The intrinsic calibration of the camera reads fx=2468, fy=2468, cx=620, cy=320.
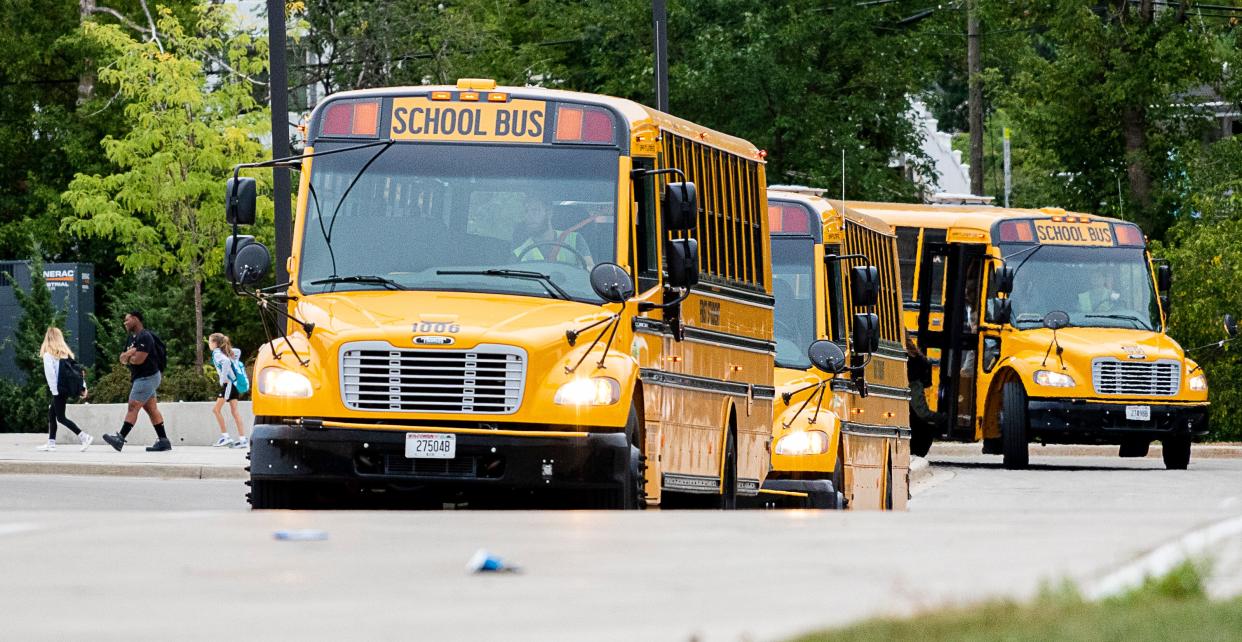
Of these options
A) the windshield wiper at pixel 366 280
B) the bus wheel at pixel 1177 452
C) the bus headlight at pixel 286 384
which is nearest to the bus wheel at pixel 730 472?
the windshield wiper at pixel 366 280

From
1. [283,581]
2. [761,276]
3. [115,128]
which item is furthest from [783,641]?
[115,128]

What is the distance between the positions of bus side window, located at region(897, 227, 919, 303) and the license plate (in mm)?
17955

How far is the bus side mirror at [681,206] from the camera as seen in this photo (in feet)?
44.5

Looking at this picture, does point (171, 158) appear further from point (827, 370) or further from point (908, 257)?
point (827, 370)

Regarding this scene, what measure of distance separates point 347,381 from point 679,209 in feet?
6.76

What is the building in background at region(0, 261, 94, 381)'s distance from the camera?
1608 inches

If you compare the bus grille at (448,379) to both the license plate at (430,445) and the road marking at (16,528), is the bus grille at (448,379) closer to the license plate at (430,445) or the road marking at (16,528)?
the license plate at (430,445)

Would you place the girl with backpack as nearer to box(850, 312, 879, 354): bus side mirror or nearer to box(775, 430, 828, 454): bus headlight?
box(850, 312, 879, 354): bus side mirror

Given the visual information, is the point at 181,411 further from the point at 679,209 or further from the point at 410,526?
the point at 410,526

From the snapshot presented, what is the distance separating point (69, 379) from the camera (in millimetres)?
29406

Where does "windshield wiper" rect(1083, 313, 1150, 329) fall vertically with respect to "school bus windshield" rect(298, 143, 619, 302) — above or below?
below

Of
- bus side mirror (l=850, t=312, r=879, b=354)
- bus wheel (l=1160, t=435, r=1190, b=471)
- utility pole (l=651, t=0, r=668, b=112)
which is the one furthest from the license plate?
bus wheel (l=1160, t=435, r=1190, b=471)

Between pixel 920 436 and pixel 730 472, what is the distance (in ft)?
49.5

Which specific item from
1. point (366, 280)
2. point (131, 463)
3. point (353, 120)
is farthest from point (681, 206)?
point (131, 463)
